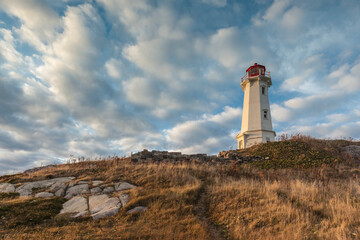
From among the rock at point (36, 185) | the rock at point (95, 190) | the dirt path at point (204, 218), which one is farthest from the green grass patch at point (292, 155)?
the rock at point (36, 185)

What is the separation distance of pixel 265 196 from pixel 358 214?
2.74 meters

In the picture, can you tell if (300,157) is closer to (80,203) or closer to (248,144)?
(248,144)

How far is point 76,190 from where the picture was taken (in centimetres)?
926

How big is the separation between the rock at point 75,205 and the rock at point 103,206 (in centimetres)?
25

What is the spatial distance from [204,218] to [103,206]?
371 cm

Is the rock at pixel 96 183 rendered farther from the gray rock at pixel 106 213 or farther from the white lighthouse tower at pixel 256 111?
the white lighthouse tower at pixel 256 111

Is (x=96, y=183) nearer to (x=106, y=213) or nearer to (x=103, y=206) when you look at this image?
(x=103, y=206)

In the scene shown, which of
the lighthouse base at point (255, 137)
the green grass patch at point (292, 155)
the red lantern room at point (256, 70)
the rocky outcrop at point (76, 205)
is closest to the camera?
the rocky outcrop at point (76, 205)

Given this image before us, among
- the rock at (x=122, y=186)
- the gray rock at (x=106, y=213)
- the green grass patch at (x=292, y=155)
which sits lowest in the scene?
the gray rock at (x=106, y=213)

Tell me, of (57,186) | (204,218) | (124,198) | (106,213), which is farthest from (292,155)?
(57,186)

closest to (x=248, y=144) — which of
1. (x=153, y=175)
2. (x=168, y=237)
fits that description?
(x=153, y=175)

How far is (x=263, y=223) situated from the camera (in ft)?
19.3

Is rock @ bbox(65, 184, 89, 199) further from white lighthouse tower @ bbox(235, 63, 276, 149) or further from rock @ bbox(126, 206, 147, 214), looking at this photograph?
white lighthouse tower @ bbox(235, 63, 276, 149)

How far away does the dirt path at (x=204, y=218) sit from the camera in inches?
220
